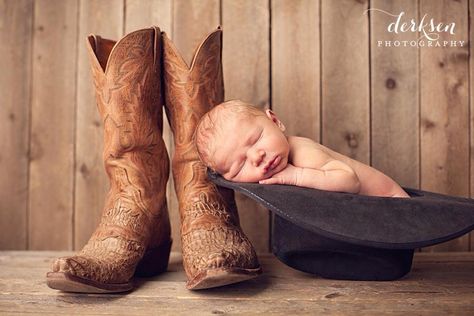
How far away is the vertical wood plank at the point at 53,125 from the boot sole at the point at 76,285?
882 millimetres

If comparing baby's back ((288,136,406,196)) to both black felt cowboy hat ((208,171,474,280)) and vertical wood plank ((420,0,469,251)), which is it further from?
vertical wood plank ((420,0,469,251))

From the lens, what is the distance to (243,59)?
1880 millimetres

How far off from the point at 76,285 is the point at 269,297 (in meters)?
0.40

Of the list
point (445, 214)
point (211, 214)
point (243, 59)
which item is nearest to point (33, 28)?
point (243, 59)

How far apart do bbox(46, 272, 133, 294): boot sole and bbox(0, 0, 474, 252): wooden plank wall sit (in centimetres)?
78

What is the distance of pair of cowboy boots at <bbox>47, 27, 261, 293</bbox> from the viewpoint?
1.18 m

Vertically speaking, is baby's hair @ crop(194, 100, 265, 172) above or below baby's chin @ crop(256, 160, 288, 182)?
above

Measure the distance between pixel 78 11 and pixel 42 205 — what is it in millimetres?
743

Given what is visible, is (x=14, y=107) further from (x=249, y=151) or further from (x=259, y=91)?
(x=249, y=151)

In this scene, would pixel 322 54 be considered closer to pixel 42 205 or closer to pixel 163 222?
pixel 163 222

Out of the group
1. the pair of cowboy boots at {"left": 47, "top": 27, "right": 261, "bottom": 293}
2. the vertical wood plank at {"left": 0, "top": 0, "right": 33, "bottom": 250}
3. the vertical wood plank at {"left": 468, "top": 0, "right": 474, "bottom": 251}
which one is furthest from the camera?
the vertical wood plank at {"left": 0, "top": 0, "right": 33, "bottom": 250}

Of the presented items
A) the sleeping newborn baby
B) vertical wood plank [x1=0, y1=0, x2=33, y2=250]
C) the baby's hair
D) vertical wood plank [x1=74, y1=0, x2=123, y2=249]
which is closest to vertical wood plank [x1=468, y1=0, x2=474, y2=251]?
the sleeping newborn baby

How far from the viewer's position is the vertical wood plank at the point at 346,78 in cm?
185

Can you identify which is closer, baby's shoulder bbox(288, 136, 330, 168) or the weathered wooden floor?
the weathered wooden floor
